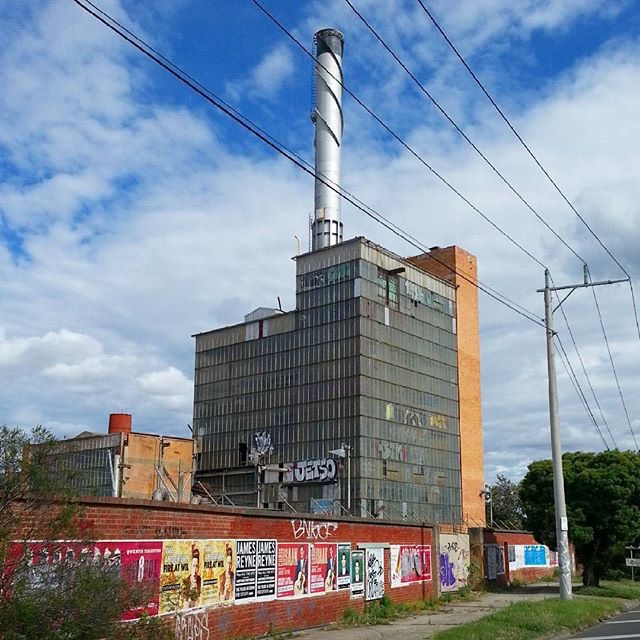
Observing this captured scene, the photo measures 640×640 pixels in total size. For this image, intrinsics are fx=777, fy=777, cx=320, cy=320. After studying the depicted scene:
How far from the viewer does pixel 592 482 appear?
36469 millimetres

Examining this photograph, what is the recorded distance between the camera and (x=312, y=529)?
20.1 meters

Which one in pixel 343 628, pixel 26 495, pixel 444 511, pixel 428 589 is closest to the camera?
pixel 26 495

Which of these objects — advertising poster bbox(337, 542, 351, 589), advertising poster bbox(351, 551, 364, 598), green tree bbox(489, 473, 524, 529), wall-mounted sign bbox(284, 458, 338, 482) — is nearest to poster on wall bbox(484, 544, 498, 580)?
wall-mounted sign bbox(284, 458, 338, 482)

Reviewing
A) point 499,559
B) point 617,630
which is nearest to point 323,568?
point 617,630

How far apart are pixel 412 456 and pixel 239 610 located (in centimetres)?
3817

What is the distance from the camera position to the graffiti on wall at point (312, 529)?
759 inches

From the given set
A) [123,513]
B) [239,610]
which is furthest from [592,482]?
[123,513]

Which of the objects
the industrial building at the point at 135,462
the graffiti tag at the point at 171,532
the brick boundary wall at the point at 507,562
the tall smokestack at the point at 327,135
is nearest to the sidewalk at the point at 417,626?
the graffiti tag at the point at 171,532

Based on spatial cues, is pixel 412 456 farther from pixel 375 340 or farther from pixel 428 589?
pixel 428 589

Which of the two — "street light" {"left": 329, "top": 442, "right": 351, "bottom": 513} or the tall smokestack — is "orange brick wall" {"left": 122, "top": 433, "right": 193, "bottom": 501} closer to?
"street light" {"left": 329, "top": 442, "right": 351, "bottom": 513}

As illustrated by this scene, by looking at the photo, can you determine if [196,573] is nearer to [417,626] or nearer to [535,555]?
[417,626]

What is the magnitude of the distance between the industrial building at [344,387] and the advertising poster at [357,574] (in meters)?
25.1

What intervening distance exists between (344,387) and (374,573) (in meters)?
27.7

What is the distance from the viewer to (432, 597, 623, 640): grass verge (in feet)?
53.8
